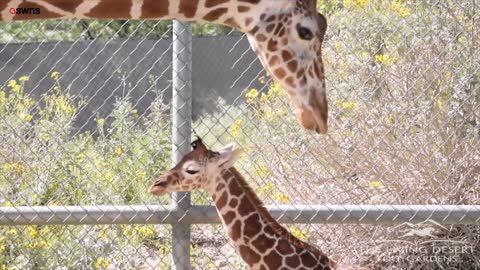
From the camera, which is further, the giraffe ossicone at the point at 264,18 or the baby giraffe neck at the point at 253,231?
the baby giraffe neck at the point at 253,231

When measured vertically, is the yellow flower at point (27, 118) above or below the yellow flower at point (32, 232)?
above

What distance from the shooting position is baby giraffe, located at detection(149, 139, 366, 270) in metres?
5.12

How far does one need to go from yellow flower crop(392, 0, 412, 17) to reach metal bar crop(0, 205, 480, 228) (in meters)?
1.15

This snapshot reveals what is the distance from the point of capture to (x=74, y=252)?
18.8 ft

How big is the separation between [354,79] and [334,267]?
1346 millimetres

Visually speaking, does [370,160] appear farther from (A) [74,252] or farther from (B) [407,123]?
(A) [74,252]

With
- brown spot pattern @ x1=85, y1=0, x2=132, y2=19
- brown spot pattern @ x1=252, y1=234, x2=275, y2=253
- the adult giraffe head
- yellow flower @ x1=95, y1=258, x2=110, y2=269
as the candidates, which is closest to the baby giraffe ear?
brown spot pattern @ x1=252, y1=234, x2=275, y2=253

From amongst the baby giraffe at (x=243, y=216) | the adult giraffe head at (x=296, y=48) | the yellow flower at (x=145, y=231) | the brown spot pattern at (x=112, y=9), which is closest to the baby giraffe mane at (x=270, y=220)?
the baby giraffe at (x=243, y=216)

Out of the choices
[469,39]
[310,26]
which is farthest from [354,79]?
[310,26]

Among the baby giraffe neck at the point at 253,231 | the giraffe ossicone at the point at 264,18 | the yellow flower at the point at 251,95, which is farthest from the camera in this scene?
the yellow flower at the point at 251,95

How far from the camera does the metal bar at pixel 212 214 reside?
5125 millimetres

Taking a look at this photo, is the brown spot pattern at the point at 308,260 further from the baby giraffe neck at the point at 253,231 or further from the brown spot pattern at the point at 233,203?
the brown spot pattern at the point at 233,203

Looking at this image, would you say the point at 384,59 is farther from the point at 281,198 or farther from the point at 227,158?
the point at 227,158

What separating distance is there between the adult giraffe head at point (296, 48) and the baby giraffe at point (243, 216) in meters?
2.08
